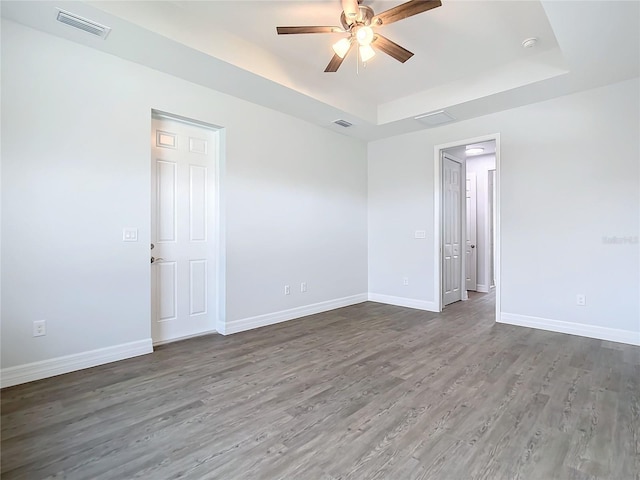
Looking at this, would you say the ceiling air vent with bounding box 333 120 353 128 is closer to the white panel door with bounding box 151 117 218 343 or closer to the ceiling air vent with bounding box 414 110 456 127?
the ceiling air vent with bounding box 414 110 456 127

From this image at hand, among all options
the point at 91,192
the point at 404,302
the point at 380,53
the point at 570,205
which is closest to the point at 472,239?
the point at 404,302

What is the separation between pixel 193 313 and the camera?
3752 millimetres

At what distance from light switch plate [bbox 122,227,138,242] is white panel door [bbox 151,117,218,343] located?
0.31 m

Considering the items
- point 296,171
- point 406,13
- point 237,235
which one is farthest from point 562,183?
point 237,235

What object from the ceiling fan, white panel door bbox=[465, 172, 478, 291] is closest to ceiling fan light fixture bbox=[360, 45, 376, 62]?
the ceiling fan

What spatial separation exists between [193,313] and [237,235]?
3.32 ft

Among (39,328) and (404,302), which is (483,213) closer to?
(404,302)

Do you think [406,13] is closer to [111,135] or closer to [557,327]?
[111,135]

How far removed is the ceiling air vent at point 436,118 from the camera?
4.38 metres

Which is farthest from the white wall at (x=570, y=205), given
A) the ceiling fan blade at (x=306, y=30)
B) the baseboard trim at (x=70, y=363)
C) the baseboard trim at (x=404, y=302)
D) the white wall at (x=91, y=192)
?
the baseboard trim at (x=70, y=363)

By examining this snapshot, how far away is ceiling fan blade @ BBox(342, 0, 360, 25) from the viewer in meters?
2.45

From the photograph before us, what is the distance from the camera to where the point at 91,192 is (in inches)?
113

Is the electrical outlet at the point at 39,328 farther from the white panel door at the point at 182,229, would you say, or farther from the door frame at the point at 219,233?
the door frame at the point at 219,233

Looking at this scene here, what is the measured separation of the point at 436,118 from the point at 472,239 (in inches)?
132
